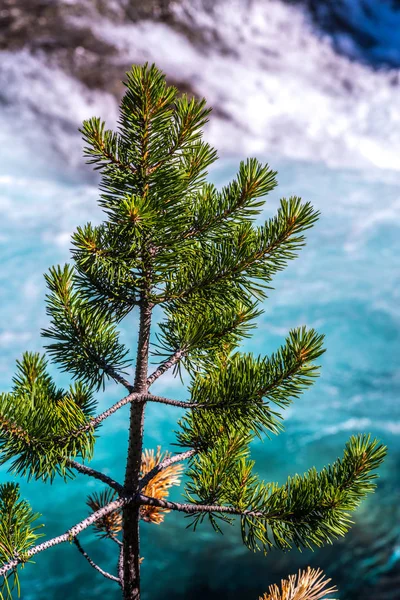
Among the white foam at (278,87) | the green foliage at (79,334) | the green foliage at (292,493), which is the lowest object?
the green foliage at (292,493)

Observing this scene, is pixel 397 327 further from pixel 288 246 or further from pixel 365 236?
pixel 288 246

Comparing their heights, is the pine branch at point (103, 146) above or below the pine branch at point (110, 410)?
above

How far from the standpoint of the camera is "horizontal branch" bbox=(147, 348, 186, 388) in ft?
4.94

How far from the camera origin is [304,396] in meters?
9.49

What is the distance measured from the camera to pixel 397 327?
1044 cm

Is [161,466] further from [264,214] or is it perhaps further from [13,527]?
[264,214]

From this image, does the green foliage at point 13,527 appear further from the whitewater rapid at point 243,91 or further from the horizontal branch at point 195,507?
the whitewater rapid at point 243,91

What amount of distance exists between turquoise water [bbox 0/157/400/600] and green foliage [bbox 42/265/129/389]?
30cm

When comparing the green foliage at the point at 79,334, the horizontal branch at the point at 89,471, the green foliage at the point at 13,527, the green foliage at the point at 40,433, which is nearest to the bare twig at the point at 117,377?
the green foliage at the point at 79,334

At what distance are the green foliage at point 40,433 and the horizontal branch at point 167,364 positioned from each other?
0.64ft

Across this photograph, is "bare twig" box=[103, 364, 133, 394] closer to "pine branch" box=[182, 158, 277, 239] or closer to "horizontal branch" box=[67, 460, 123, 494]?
"horizontal branch" box=[67, 460, 123, 494]

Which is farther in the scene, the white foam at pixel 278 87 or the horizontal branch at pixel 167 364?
the white foam at pixel 278 87

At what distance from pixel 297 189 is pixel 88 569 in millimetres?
10994

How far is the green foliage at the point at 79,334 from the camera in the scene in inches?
59.0
